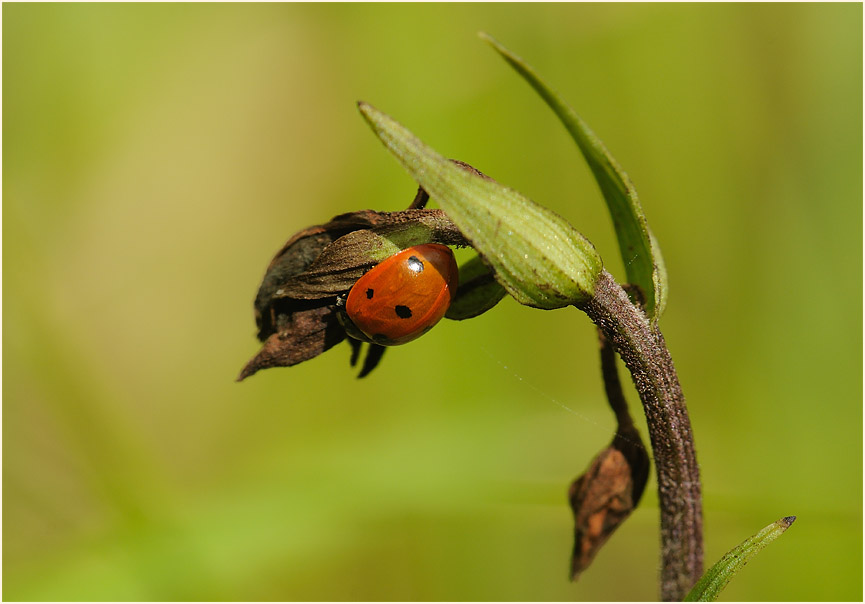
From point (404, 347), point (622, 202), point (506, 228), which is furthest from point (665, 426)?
point (404, 347)

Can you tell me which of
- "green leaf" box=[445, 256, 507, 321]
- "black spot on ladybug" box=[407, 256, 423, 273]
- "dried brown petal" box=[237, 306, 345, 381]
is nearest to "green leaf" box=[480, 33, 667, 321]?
"green leaf" box=[445, 256, 507, 321]

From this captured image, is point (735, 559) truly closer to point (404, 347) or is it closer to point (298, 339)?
point (298, 339)

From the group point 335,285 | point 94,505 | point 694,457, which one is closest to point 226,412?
point 94,505

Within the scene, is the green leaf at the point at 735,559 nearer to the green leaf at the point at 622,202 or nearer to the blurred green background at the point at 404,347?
the green leaf at the point at 622,202

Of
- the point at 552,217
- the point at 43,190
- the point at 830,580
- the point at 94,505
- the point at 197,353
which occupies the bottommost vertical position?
the point at 830,580

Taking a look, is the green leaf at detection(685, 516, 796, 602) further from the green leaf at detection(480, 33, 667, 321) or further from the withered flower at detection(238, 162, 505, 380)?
the withered flower at detection(238, 162, 505, 380)

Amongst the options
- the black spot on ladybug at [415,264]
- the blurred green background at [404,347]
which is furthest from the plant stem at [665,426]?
the blurred green background at [404,347]

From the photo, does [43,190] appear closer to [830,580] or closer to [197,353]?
[197,353]
